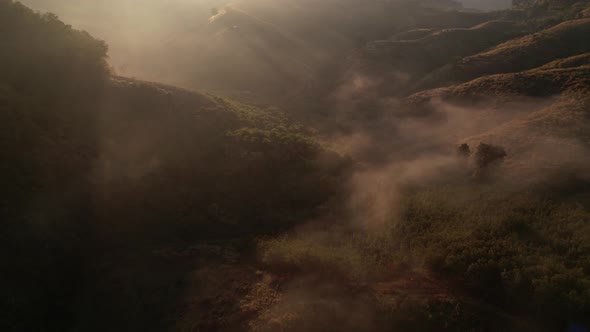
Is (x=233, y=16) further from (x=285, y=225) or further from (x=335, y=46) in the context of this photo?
(x=285, y=225)

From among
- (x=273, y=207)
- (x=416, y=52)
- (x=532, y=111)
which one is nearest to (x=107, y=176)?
(x=273, y=207)

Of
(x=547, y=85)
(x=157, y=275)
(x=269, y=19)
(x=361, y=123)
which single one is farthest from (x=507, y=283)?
(x=269, y=19)

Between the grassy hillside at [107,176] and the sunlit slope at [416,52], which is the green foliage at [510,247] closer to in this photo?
the grassy hillside at [107,176]

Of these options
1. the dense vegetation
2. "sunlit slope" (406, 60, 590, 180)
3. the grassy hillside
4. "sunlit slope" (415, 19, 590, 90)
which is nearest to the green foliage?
the dense vegetation

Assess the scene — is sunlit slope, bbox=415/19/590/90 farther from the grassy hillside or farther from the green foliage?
the green foliage

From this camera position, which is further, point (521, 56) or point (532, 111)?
point (521, 56)

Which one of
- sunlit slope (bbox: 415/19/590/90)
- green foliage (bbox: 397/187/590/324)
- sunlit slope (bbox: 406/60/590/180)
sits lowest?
green foliage (bbox: 397/187/590/324)

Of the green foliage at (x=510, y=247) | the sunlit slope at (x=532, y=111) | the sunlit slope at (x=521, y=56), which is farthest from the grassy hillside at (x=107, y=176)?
the sunlit slope at (x=521, y=56)

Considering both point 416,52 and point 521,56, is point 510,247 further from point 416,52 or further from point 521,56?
point 416,52
